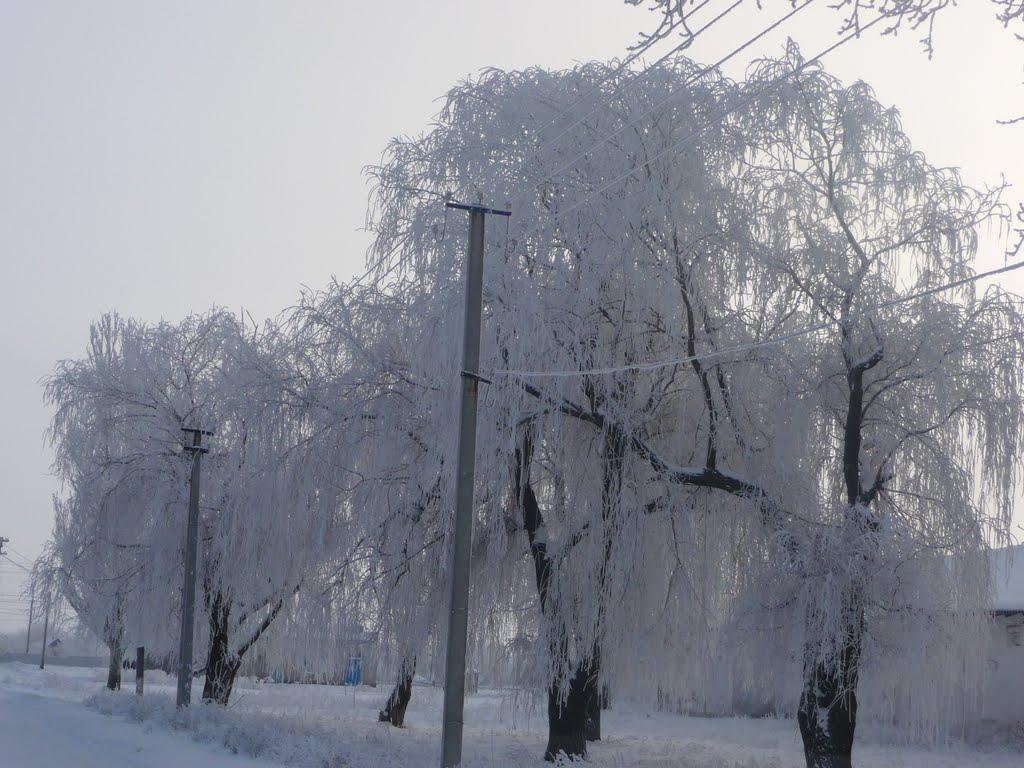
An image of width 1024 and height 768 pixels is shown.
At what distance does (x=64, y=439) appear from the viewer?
26.7m

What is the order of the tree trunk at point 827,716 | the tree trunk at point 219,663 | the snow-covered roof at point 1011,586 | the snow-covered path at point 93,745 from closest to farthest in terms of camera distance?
the snow-covered path at point 93,745
the tree trunk at point 827,716
the snow-covered roof at point 1011,586
the tree trunk at point 219,663

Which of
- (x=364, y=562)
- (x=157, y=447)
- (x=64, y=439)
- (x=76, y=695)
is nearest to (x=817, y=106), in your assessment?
(x=364, y=562)

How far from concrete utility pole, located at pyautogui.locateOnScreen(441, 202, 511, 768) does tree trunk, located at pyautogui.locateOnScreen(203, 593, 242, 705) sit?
41.0 ft

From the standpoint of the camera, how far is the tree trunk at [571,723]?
1541cm

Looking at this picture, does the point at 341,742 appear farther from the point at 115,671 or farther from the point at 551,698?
the point at 115,671

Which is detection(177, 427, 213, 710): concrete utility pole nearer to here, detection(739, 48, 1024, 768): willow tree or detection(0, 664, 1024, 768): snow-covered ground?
detection(0, 664, 1024, 768): snow-covered ground

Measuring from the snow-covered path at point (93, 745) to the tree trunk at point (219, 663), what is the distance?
8.27 ft

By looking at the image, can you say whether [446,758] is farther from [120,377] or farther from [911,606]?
[120,377]

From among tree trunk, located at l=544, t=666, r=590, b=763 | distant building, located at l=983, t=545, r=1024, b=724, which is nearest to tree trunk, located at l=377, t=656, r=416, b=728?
tree trunk, located at l=544, t=666, r=590, b=763

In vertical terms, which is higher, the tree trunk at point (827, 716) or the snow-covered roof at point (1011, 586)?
the snow-covered roof at point (1011, 586)

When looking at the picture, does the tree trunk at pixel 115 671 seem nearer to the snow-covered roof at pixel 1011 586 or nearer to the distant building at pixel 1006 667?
the distant building at pixel 1006 667

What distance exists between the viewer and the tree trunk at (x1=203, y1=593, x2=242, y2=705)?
22.4m

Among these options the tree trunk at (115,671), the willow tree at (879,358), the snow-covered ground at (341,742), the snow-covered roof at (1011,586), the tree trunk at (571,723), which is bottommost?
the tree trunk at (115,671)

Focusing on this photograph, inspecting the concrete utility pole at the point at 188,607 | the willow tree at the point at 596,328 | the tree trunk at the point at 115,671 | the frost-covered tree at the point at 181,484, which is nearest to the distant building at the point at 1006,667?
the willow tree at the point at 596,328
